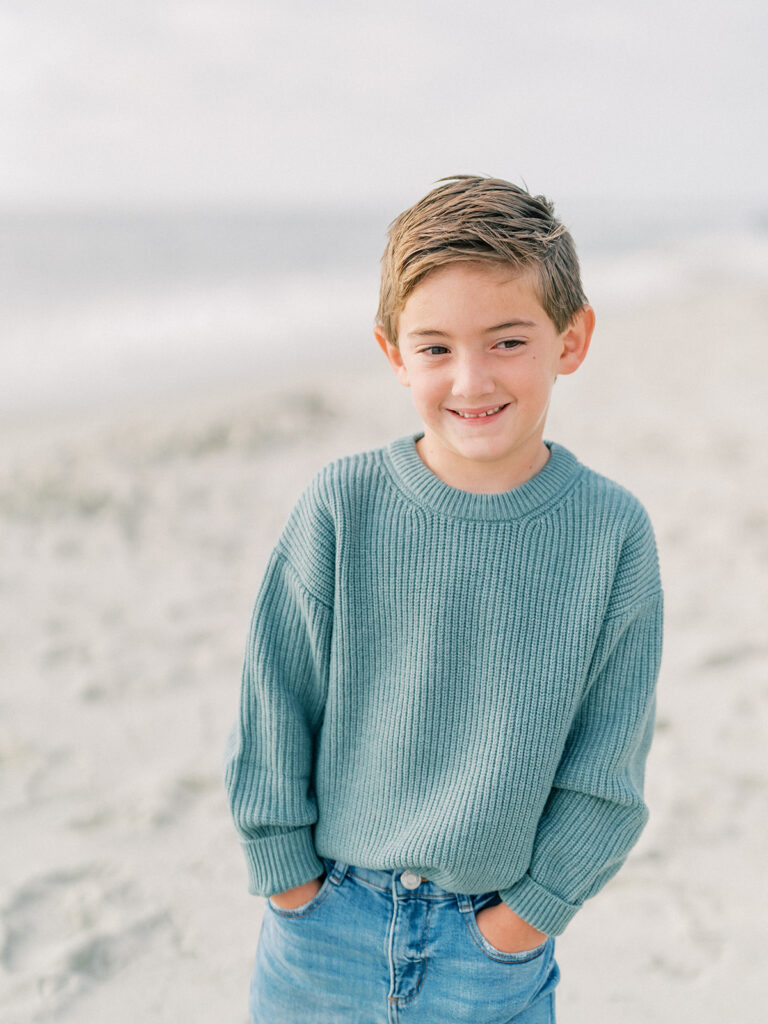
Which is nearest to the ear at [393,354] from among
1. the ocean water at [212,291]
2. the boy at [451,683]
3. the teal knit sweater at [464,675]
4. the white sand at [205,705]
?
the boy at [451,683]

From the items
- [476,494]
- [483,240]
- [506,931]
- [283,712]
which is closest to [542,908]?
[506,931]

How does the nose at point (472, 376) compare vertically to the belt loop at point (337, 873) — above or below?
above

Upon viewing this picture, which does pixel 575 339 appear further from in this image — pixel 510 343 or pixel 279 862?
pixel 279 862

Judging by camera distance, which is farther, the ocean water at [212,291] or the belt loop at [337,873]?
the ocean water at [212,291]

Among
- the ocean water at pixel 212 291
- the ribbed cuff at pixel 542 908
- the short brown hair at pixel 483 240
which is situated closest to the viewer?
the short brown hair at pixel 483 240

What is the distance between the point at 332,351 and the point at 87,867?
7.09m

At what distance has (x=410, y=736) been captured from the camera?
1.33m

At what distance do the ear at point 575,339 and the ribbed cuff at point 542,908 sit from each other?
70 centimetres

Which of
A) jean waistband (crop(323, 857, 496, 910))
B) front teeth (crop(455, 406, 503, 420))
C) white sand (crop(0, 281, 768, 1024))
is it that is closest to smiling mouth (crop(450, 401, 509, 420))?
front teeth (crop(455, 406, 503, 420))

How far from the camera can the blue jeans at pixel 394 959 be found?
4.40ft

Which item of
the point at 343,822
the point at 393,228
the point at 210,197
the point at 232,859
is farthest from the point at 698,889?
the point at 210,197

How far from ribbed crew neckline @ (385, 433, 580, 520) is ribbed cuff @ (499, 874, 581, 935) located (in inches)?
19.7

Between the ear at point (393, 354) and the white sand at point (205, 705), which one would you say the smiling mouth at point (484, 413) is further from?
the white sand at point (205, 705)

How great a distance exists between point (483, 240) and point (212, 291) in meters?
11.3
